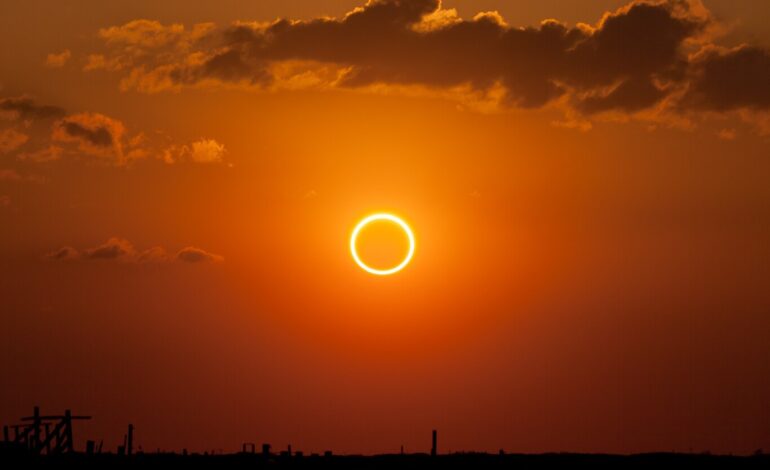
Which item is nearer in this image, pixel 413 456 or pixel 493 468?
pixel 493 468

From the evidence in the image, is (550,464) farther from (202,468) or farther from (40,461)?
(40,461)

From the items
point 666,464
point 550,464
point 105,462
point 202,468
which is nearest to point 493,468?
point 550,464

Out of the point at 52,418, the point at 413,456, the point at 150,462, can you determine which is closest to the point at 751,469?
the point at 413,456

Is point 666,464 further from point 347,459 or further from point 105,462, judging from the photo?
point 105,462

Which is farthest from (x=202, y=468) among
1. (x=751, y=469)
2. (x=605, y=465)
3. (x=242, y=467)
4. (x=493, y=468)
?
(x=751, y=469)

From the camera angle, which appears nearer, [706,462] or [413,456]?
[706,462]

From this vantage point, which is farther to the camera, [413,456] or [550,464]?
[413,456]

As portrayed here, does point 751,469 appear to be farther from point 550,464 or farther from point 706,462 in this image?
point 550,464
